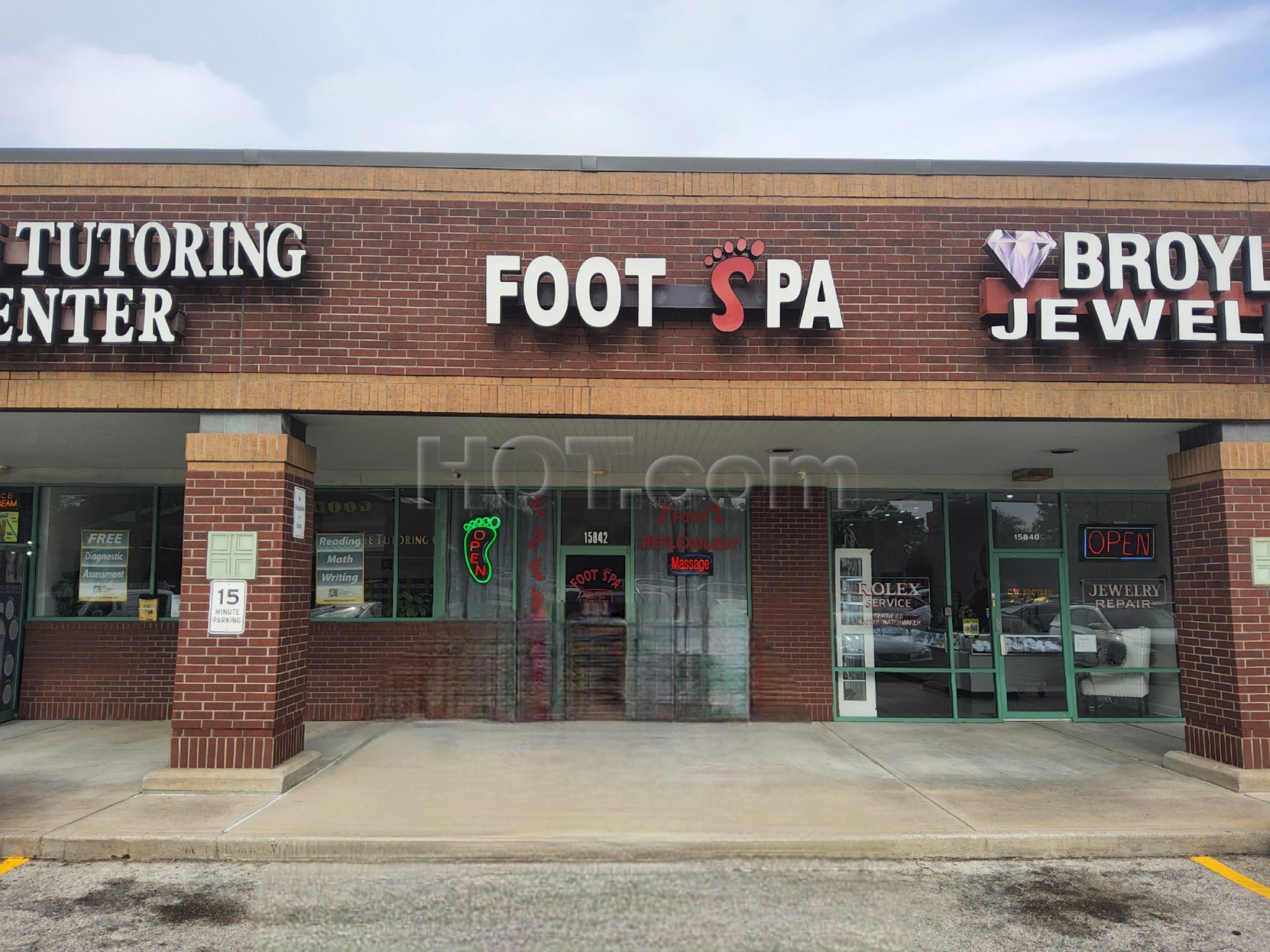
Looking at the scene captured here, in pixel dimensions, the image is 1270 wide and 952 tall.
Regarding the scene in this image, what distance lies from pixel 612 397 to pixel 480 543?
14.4 feet

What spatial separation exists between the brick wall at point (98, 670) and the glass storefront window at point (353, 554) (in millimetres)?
1949

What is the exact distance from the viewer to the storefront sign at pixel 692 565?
39.9 ft

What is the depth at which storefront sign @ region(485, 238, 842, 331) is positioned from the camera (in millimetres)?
8469

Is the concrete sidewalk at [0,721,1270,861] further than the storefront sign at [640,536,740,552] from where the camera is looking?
No

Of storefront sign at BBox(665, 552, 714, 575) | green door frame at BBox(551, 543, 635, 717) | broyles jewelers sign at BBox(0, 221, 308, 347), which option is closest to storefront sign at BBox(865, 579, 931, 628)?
storefront sign at BBox(665, 552, 714, 575)

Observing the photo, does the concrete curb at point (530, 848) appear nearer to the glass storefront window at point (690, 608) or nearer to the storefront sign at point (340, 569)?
the glass storefront window at point (690, 608)

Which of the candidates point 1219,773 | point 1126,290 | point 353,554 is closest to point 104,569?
point 353,554

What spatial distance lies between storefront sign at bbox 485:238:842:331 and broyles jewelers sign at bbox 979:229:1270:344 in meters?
1.68

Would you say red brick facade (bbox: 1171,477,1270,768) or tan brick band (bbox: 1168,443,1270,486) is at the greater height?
tan brick band (bbox: 1168,443,1270,486)

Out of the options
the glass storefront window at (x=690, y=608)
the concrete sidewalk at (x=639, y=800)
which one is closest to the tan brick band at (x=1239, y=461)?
the concrete sidewalk at (x=639, y=800)

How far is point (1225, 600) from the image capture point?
28.6ft

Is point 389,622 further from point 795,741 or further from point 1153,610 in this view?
point 1153,610

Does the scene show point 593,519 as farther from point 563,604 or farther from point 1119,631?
point 1119,631

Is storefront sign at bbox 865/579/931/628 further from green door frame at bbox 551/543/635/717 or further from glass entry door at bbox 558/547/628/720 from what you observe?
glass entry door at bbox 558/547/628/720
